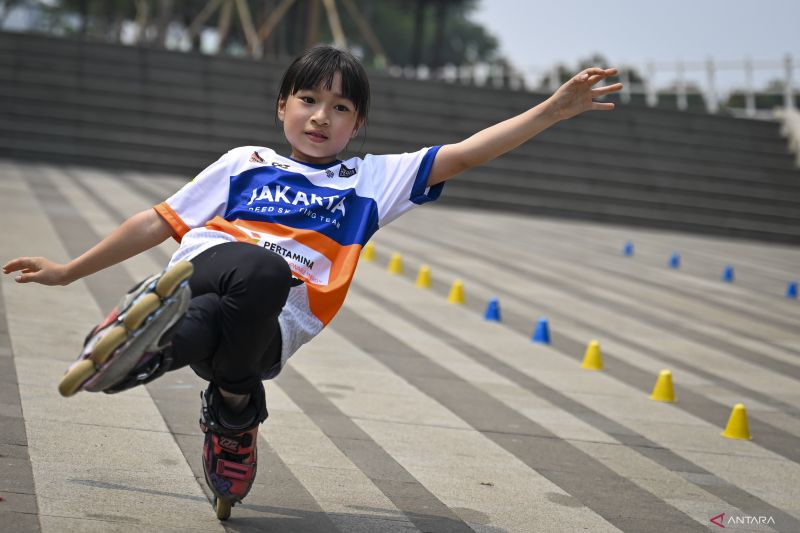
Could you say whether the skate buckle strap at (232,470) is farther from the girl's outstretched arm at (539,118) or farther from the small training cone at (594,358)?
the small training cone at (594,358)

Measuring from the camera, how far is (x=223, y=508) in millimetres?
4023

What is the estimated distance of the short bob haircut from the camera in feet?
13.6

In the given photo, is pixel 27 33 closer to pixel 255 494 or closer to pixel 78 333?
pixel 78 333

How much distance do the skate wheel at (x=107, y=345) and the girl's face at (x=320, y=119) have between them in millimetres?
1142

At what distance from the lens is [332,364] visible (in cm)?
740

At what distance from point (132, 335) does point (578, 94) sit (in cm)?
175

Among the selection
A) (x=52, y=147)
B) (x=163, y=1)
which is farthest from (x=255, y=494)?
(x=163, y=1)

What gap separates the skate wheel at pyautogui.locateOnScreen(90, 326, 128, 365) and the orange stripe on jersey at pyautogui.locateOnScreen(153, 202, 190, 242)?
84 cm

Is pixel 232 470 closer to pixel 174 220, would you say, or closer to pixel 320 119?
pixel 174 220

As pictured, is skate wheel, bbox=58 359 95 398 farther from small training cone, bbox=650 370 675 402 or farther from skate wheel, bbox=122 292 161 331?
small training cone, bbox=650 370 675 402

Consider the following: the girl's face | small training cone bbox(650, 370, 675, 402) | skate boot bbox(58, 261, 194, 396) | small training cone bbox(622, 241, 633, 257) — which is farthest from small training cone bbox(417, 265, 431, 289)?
skate boot bbox(58, 261, 194, 396)

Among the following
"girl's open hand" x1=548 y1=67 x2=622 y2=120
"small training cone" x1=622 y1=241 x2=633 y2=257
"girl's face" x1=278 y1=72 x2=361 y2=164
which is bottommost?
"small training cone" x1=622 y1=241 x2=633 y2=257

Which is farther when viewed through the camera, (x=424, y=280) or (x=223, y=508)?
(x=424, y=280)

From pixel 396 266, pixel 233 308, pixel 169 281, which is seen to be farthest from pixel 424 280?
pixel 169 281
